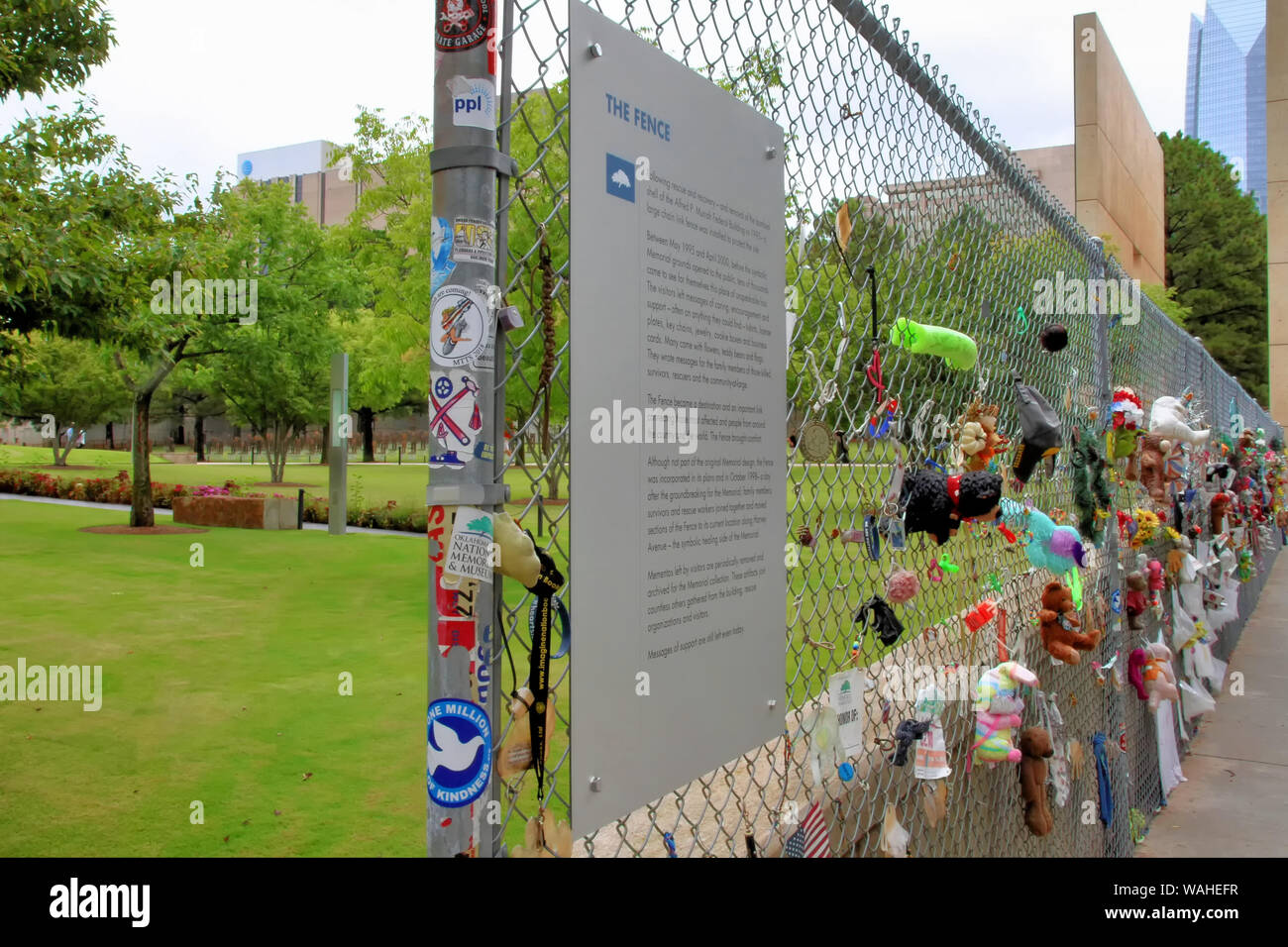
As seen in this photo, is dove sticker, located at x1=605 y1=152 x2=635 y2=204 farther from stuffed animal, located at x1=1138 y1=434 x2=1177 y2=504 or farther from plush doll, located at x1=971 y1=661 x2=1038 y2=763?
stuffed animal, located at x1=1138 y1=434 x2=1177 y2=504

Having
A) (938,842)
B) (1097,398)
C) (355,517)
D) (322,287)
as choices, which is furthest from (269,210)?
(938,842)

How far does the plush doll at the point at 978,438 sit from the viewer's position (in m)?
2.51

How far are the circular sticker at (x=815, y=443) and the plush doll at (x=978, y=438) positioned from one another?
74cm

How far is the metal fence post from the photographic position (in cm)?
106

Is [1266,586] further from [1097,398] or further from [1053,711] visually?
[1053,711]

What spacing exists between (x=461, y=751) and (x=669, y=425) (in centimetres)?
52

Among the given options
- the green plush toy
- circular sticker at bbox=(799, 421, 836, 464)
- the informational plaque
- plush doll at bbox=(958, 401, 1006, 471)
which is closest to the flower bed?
plush doll at bbox=(958, 401, 1006, 471)

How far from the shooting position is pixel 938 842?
2615 millimetres

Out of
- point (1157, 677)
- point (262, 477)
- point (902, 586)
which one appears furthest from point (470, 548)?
point (262, 477)

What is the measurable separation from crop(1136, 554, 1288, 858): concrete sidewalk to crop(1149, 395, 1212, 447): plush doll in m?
2.02

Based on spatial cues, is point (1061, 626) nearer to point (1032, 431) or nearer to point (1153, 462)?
point (1032, 431)

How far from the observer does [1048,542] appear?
2.93m

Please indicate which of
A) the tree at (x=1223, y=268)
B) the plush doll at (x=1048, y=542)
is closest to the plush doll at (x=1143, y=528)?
the plush doll at (x=1048, y=542)

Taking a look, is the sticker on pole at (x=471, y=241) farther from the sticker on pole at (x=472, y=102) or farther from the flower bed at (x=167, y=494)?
the flower bed at (x=167, y=494)
